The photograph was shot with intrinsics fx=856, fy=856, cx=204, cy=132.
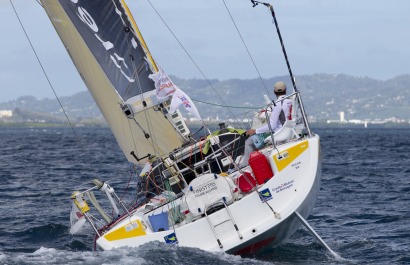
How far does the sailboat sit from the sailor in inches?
6.0

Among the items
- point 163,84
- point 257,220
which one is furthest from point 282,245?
point 163,84

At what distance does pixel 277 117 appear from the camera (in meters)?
12.8

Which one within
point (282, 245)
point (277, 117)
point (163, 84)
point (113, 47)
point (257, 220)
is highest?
point (113, 47)

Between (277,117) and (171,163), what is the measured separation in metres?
1.83

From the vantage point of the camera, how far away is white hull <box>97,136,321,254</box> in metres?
11.3

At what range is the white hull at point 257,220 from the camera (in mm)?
11273

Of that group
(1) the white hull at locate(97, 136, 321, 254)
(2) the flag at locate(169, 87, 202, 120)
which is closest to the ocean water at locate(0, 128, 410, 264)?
(1) the white hull at locate(97, 136, 321, 254)

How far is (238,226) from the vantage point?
11.4 meters

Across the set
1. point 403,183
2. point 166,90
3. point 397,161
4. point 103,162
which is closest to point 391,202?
point 403,183

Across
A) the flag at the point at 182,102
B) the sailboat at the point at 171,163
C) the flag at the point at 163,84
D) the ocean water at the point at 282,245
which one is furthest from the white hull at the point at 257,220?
the flag at the point at 163,84

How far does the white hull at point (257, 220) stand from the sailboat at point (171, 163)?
1 centimetres

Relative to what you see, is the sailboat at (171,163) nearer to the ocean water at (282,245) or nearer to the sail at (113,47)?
the sail at (113,47)

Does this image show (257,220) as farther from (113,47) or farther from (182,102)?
(113,47)

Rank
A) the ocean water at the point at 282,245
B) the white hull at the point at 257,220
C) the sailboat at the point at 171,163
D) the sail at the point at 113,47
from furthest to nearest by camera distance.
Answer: the sail at the point at 113,47
the sailboat at the point at 171,163
the white hull at the point at 257,220
the ocean water at the point at 282,245
